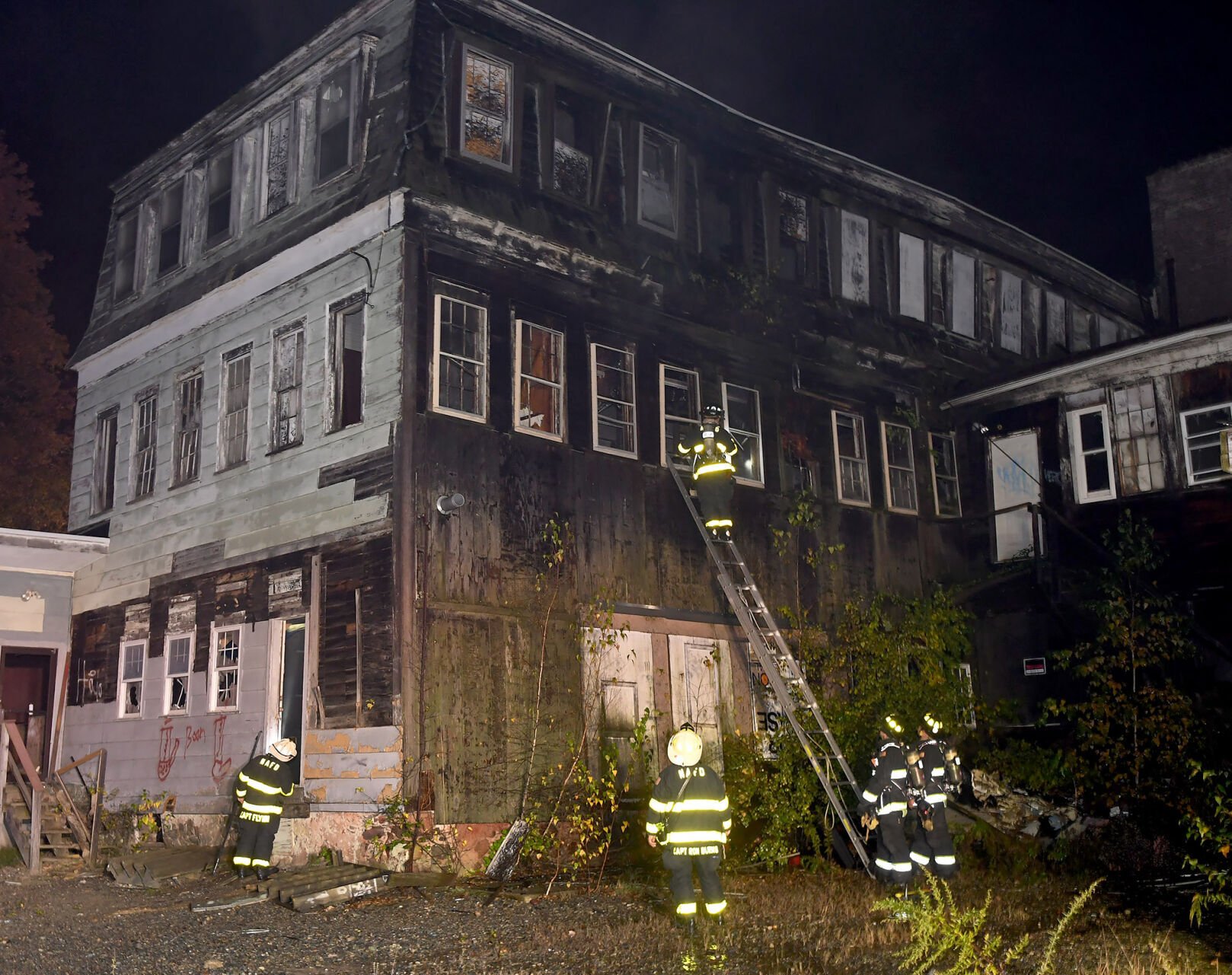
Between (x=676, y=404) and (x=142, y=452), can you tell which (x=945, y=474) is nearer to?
(x=676, y=404)

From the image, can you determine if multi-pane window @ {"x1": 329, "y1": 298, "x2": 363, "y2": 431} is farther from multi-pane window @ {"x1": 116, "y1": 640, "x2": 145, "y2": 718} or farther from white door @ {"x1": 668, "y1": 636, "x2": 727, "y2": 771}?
multi-pane window @ {"x1": 116, "y1": 640, "x2": 145, "y2": 718}

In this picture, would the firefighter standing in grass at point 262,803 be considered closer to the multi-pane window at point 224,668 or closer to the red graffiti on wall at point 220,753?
the red graffiti on wall at point 220,753

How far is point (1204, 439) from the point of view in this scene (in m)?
17.2

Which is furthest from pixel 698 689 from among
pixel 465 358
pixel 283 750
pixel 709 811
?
pixel 709 811

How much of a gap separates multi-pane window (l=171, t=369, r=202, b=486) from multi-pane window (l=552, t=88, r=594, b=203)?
573cm

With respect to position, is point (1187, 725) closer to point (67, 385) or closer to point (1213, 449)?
point (1213, 449)

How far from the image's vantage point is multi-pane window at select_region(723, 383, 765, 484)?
55.8 ft

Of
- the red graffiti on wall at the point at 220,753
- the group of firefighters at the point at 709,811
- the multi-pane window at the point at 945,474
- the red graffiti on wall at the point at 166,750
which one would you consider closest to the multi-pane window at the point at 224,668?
the red graffiti on wall at the point at 220,753

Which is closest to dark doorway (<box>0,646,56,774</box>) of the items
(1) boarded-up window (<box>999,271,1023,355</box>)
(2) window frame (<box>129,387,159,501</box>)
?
(2) window frame (<box>129,387,159,501</box>)

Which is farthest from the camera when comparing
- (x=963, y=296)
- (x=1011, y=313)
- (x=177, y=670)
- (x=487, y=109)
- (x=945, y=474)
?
(x=1011, y=313)

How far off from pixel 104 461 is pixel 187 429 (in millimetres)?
2433

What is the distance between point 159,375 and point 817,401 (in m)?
9.63

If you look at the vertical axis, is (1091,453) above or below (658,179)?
below

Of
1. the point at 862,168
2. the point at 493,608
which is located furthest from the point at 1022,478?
the point at 493,608
